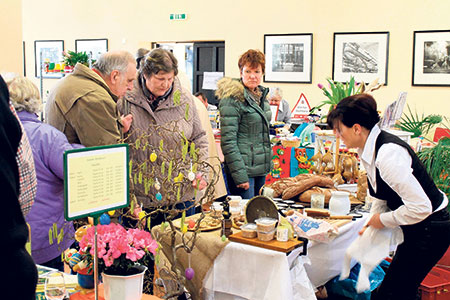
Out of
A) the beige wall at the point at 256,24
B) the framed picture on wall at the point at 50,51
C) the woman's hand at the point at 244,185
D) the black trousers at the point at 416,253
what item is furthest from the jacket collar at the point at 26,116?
the framed picture on wall at the point at 50,51

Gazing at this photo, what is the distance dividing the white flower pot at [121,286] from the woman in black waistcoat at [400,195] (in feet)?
4.16

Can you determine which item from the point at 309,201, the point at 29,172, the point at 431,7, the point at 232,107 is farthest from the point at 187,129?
the point at 431,7

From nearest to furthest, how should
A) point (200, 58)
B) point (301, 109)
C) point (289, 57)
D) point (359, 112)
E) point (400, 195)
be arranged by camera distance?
point (400, 195) → point (359, 112) → point (301, 109) → point (289, 57) → point (200, 58)

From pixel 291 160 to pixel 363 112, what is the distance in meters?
2.76

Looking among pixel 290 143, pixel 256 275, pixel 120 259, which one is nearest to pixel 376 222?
pixel 256 275

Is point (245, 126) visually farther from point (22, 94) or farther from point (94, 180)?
point (94, 180)

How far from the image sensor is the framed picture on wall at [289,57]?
352 inches

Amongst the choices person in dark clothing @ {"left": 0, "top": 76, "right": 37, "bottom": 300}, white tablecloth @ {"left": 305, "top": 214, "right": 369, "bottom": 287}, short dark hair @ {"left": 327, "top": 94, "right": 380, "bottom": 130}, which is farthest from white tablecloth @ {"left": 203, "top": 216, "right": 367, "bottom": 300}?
person in dark clothing @ {"left": 0, "top": 76, "right": 37, "bottom": 300}

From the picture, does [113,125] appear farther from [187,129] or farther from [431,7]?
[431,7]

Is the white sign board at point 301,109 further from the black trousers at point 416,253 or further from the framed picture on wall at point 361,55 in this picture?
the black trousers at point 416,253

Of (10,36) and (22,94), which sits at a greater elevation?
(10,36)

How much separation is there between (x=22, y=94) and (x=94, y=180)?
0.91 m

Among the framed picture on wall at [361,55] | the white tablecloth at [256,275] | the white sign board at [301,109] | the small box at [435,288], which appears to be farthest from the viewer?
the framed picture on wall at [361,55]

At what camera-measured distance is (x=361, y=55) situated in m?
8.47
